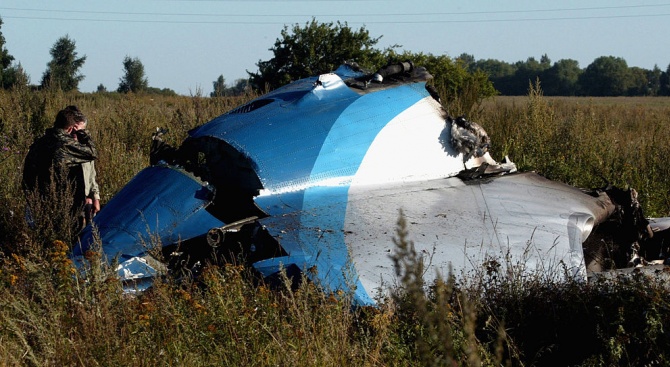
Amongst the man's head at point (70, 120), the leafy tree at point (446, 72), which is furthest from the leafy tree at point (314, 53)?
the man's head at point (70, 120)

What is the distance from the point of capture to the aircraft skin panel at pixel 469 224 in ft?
15.8

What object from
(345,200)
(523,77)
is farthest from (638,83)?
(345,200)

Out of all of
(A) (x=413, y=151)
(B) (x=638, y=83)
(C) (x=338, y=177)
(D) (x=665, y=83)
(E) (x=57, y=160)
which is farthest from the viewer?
(D) (x=665, y=83)

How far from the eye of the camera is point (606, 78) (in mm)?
80062

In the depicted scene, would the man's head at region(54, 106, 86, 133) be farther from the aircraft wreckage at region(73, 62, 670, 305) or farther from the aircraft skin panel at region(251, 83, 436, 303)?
the aircraft skin panel at region(251, 83, 436, 303)

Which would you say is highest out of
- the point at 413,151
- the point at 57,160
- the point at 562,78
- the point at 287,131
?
the point at 562,78

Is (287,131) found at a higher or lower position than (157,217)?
higher

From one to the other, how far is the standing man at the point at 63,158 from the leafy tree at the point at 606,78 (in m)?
75.4

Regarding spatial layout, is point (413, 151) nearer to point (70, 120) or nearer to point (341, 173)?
point (341, 173)

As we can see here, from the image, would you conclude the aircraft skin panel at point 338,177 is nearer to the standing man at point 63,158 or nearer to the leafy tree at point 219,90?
the standing man at point 63,158

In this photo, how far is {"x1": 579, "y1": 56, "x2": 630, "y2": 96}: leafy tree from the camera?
78125 millimetres

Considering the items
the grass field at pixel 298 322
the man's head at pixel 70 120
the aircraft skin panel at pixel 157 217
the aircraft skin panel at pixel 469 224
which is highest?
the man's head at pixel 70 120

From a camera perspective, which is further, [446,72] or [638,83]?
[638,83]

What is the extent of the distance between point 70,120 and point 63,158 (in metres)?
0.38
